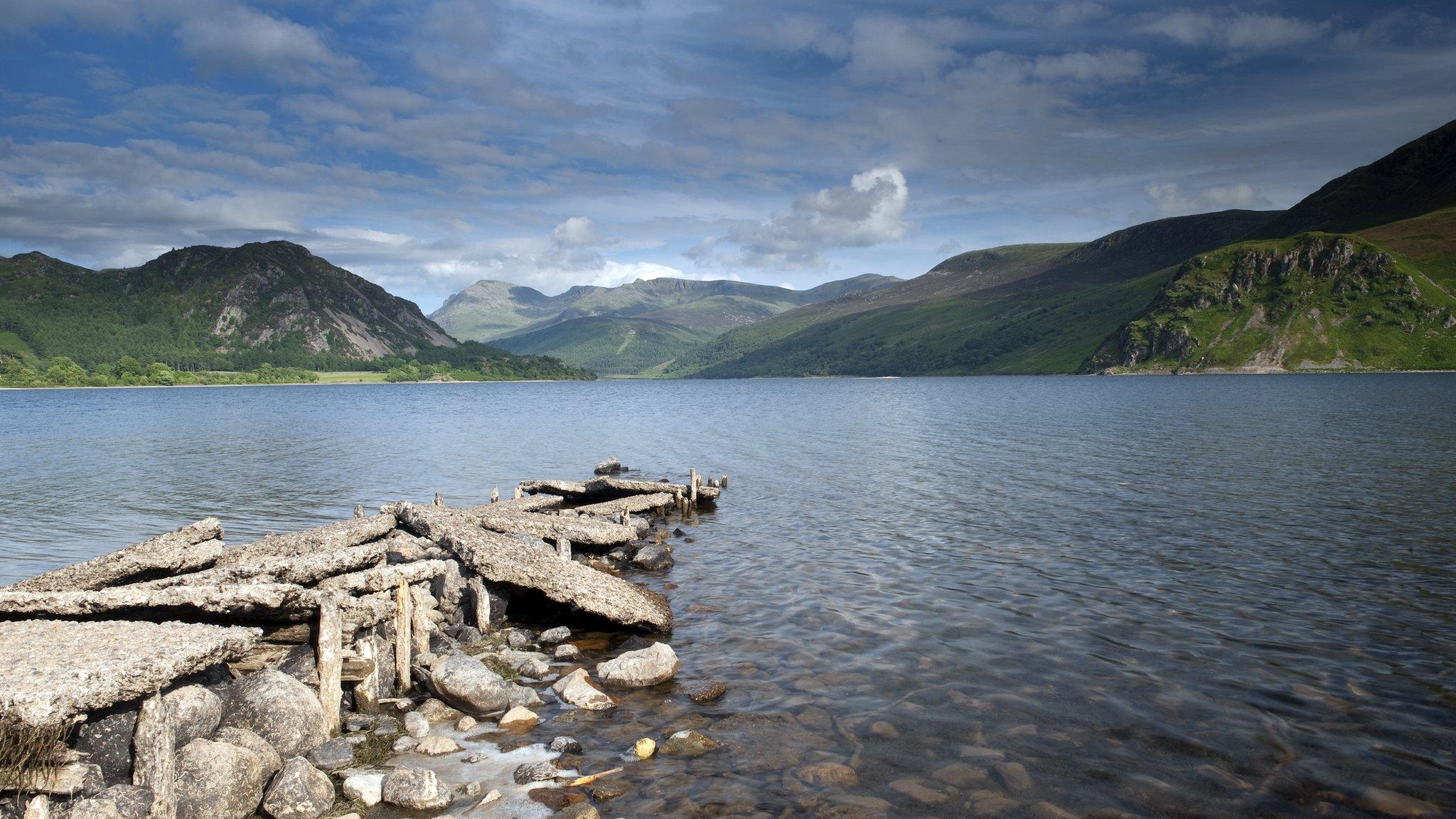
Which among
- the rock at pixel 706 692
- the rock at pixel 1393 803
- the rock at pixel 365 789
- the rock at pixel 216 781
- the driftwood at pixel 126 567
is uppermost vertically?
the driftwood at pixel 126 567

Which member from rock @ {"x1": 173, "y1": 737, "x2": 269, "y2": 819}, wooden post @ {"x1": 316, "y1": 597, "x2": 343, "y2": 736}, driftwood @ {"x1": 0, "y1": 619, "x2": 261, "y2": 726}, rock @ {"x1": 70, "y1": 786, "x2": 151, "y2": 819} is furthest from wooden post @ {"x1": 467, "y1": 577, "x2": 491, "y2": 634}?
rock @ {"x1": 70, "y1": 786, "x2": 151, "y2": 819}

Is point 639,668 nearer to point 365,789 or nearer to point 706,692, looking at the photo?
point 706,692

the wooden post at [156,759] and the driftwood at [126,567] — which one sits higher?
the driftwood at [126,567]

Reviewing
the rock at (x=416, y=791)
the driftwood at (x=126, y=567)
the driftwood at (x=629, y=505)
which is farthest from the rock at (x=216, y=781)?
the driftwood at (x=629, y=505)

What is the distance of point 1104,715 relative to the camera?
46.8ft

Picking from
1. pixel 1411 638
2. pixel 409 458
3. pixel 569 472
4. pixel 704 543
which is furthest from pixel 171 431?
pixel 1411 638

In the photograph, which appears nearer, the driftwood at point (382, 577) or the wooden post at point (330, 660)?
the wooden post at point (330, 660)

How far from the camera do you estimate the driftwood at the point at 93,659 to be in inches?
382

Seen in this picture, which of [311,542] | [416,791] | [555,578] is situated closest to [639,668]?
[555,578]

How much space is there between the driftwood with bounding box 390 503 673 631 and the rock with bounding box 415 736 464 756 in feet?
20.3

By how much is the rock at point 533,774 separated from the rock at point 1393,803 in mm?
12014

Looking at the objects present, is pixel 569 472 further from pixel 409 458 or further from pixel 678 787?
pixel 678 787

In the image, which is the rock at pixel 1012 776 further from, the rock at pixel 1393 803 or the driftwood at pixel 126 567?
the driftwood at pixel 126 567

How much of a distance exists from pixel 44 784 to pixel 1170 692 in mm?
17891
